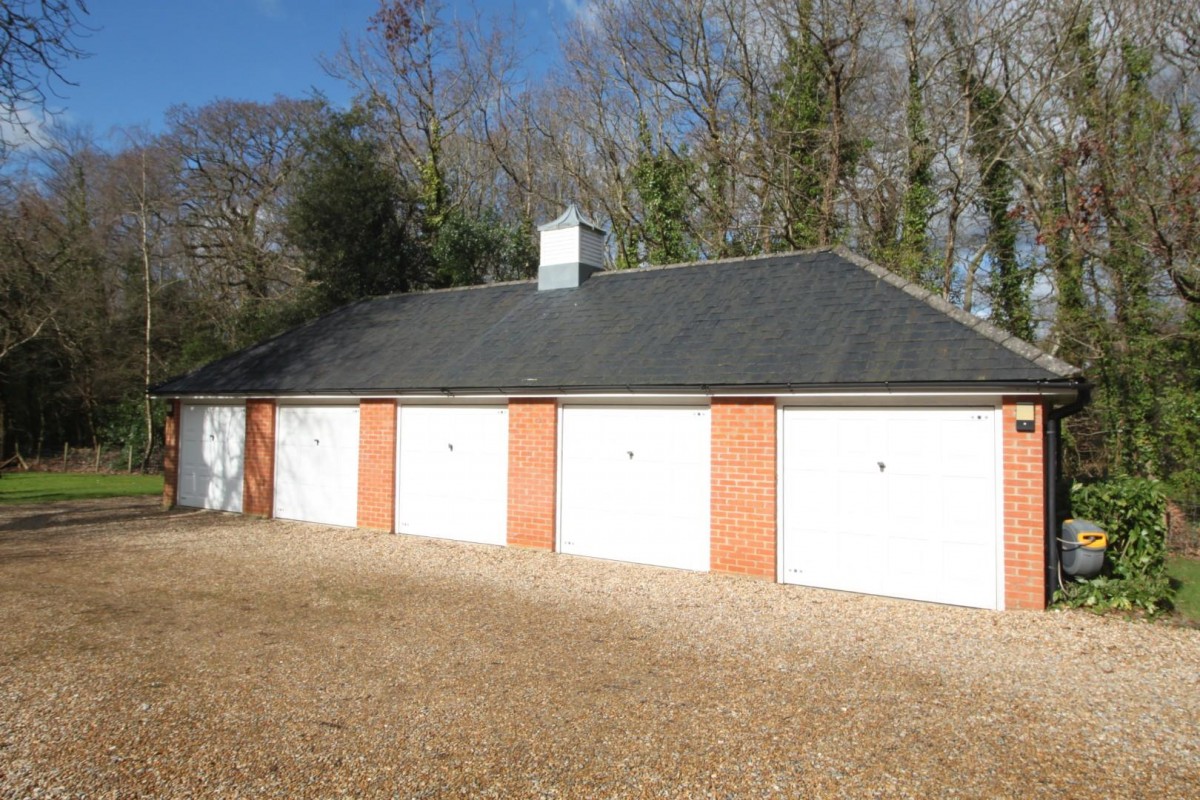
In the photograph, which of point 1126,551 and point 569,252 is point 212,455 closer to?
point 569,252

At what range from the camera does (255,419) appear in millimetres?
14570

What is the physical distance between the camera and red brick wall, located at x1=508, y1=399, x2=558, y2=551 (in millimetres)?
11000

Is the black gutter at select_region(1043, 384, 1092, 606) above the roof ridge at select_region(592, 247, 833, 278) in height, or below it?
below

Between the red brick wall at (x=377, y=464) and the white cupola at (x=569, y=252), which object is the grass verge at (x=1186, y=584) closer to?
the white cupola at (x=569, y=252)

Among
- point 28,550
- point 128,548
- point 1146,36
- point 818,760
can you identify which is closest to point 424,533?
point 128,548

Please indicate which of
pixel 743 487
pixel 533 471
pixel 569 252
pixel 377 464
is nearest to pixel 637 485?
Answer: pixel 743 487

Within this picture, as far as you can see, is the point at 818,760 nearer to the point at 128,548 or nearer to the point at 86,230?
the point at 128,548

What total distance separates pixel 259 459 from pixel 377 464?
10.6 feet

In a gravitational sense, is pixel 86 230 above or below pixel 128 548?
above

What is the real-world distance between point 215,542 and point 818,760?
415 inches

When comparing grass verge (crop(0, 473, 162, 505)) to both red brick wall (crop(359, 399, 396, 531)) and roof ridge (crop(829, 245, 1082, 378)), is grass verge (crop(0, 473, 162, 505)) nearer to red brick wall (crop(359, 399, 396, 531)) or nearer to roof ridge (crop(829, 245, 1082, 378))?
red brick wall (crop(359, 399, 396, 531))

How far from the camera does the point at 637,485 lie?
1034 cm

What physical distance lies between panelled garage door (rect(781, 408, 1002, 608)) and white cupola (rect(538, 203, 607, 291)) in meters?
6.48

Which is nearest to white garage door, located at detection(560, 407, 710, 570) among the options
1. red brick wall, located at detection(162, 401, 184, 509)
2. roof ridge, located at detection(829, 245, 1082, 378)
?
roof ridge, located at detection(829, 245, 1082, 378)
